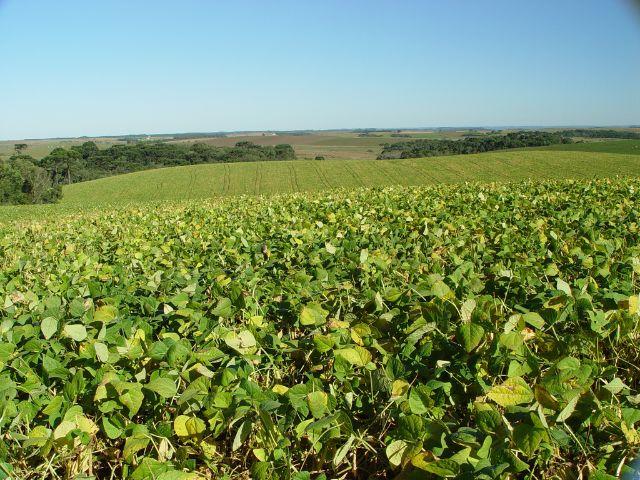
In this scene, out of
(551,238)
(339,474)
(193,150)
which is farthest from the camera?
(193,150)

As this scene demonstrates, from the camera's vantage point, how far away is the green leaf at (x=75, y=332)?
87.3 inches

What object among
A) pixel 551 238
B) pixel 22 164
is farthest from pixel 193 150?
pixel 551 238

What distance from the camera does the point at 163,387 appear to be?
178 cm

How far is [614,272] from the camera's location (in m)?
3.03

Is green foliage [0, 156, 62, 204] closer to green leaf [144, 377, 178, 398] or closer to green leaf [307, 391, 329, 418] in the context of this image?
green leaf [144, 377, 178, 398]

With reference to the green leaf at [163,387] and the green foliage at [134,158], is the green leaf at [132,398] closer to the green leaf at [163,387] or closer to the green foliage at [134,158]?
the green leaf at [163,387]

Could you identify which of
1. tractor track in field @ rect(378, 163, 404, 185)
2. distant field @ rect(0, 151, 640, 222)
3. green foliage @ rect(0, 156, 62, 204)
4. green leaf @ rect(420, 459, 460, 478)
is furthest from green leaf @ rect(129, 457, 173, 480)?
green foliage @ rect(0, 156, 62, 204)

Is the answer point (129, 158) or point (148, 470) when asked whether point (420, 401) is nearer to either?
point (148, 470)

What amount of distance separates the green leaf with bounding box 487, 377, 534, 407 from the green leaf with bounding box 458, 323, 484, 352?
0.22 m

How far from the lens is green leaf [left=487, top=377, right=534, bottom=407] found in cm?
155

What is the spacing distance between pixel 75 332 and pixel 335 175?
218 ft

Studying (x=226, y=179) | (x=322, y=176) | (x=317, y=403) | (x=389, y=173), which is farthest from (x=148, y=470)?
(x=226, y=179)

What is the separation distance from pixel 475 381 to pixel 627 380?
2.62 feet

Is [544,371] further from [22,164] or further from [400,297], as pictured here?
[22,164]
